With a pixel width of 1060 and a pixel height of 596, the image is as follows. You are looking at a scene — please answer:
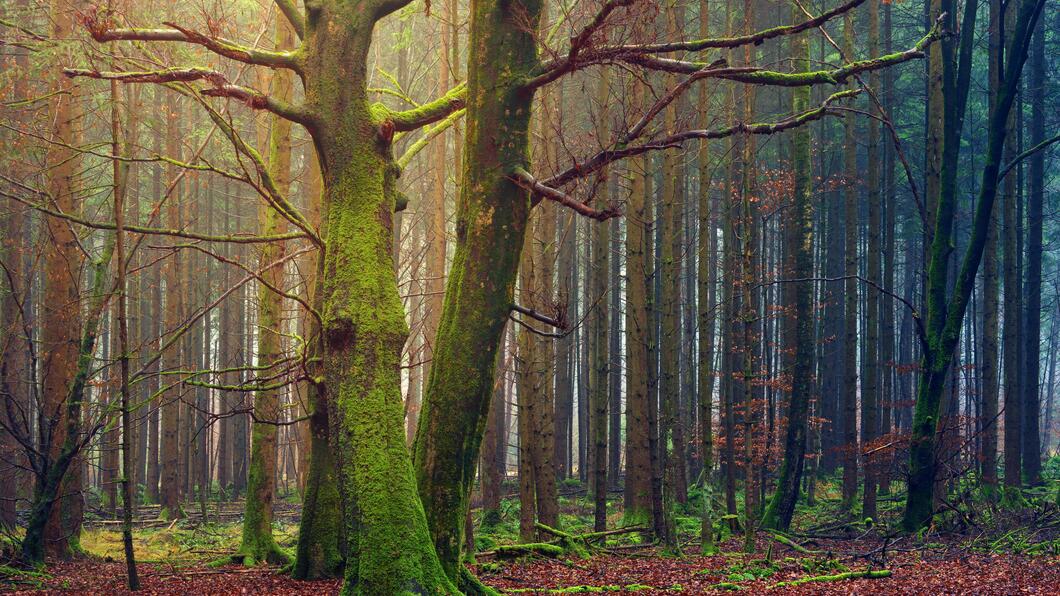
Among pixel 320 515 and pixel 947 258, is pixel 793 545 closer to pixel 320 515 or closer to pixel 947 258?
pixel 947 258

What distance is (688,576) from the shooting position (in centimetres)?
880

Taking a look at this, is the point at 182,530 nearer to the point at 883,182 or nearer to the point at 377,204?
the point at 377,204

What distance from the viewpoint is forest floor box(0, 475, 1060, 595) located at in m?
7.88

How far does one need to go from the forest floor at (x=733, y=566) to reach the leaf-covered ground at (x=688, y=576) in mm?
14

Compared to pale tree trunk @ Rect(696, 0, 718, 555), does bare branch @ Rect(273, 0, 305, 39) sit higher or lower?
higher

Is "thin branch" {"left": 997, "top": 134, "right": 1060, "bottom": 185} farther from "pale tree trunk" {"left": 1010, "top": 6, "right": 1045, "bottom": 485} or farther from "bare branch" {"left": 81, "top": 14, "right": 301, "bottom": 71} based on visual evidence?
"bare branch" {"left": 81, "top": 14, "right": 301, "bottom": 71}

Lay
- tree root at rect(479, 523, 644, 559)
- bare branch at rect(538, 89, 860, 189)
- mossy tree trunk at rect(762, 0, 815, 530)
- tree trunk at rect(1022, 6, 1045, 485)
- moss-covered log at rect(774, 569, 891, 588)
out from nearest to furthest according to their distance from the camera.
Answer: bare branch at rect(538, 89, 860, 189) → moss-covered log at rect(774, 569, 891, 588) → tree root at rect(479, 523, 644, 559) → mossy tree trunk at rect(762, 0, 815, 530) → tree trunk at rect(1022, 6, 1045, 485)

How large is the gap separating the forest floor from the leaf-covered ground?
0.04 feet

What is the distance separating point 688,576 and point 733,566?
101 centimetres

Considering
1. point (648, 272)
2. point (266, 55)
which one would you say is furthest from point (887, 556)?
point (266, 55)

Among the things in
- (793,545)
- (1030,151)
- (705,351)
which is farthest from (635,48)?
(1030,151)

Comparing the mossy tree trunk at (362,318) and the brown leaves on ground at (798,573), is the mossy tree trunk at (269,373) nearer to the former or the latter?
the brown leaves on ground at (798,573)

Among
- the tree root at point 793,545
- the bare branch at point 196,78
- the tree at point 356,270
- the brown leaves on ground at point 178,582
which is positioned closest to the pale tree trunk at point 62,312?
the brown leaves on ground at point 178,582

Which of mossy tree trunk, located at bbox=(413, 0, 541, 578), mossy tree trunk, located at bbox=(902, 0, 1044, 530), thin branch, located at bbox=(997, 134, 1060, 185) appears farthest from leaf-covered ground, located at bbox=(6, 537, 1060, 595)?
thin branch, located at bbox=(997, 134, 1060, 185)
